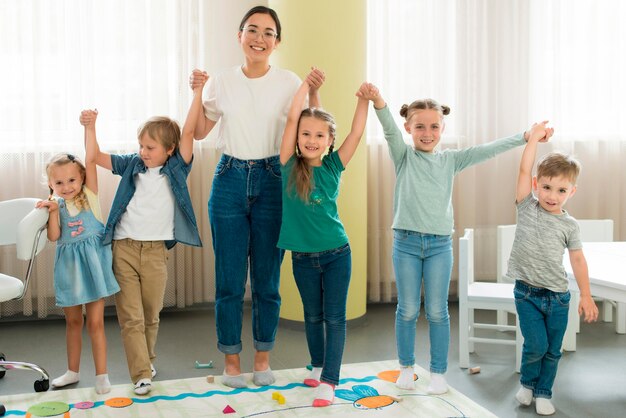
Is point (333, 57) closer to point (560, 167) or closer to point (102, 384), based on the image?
point (560, 167)

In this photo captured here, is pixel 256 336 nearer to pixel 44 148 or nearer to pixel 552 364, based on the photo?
pixel 552 364

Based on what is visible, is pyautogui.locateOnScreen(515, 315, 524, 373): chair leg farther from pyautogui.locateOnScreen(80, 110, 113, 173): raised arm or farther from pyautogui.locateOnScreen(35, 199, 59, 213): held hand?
pyautogui.locateOnScreen(35, 199, 59, 213): held hand

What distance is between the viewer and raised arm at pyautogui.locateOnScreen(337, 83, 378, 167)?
2.77 meters

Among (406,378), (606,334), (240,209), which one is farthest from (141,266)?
(606,334)

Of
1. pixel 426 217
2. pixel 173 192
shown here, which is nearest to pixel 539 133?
pixel 426 217

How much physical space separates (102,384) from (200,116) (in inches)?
44.9

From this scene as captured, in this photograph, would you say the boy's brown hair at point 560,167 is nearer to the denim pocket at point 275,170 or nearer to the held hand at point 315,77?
the held hand at point 315,77

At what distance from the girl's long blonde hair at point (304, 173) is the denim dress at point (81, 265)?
2.63 ft

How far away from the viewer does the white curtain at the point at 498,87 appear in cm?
443

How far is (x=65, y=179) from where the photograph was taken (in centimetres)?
290

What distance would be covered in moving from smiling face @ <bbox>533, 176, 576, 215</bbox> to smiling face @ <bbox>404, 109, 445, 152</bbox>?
44 cm

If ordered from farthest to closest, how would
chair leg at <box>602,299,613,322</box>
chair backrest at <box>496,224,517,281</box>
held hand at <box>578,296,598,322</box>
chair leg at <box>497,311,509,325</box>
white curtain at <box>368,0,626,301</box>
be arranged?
white curtain at <box>368,0,626,301</box> → chair leg at <box>602,299,613,322</box> → chair leg at <box>497,311,509,325</box> → chair backrest at <box>496,224,517,281</box> → held hand at <box>578,296,598,322</box>

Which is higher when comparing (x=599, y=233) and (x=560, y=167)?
(x=560, y=167)

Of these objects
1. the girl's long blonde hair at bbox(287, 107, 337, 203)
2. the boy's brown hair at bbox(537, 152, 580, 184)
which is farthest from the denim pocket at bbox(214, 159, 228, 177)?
the boy's brown hair at bbox(537, 152, 580, 184)
